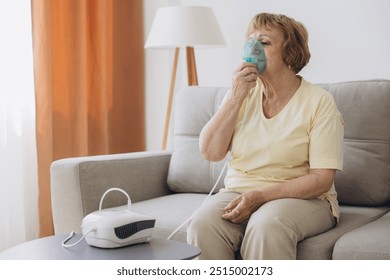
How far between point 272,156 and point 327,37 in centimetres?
131

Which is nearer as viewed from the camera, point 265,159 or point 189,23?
point 265,159

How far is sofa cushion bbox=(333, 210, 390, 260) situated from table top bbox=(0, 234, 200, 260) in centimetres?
46

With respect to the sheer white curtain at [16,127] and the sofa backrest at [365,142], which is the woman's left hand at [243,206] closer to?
the sofa backrest at [365,142]

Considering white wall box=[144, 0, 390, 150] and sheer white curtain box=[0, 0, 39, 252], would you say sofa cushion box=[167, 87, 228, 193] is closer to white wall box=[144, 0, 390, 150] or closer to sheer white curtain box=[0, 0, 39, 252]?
white wall box=[144, 0, 390, 150]

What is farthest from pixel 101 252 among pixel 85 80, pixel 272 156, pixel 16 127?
pixel 85 80

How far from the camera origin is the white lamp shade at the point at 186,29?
3.05 meters

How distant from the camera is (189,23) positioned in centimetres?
307

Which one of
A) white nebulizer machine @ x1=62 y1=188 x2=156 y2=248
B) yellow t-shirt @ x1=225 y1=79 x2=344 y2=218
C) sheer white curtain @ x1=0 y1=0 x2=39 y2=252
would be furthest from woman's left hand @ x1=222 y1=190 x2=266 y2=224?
sheer white curtain @ x1=0 y1=0 x2=39 y2=252

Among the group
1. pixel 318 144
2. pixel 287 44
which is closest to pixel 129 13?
pixel 287 44

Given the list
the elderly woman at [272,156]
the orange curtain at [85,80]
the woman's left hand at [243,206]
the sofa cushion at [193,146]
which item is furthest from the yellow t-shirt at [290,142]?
the orange curtain at [85,80]

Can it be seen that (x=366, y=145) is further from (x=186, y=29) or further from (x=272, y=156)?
(x=186, y=29)

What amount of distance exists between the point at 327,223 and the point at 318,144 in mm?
244

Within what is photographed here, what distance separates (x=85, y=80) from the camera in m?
3.33

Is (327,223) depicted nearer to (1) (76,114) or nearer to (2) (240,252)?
(2) (240,252)
